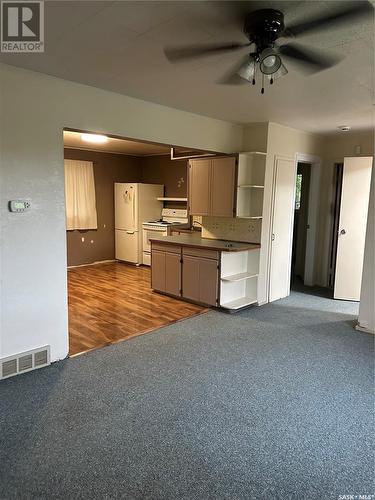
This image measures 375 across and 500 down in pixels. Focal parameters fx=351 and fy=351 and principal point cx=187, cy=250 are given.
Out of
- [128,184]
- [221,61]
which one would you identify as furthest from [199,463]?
[128,184]

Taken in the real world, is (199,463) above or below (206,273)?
below

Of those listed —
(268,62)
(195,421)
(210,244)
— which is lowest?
(195,421)

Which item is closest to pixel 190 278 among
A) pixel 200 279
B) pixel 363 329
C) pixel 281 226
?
pixel 200 279

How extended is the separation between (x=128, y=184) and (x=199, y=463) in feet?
21.0

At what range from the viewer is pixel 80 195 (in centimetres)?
744

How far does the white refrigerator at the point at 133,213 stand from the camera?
7.66 metres

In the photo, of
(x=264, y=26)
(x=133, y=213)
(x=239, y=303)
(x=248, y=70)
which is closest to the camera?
(x=264, y=26)

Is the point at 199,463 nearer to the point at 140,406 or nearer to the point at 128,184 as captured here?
the point at 140,406

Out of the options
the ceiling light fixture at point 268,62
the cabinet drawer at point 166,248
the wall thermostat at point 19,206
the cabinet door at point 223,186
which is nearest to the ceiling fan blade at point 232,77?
the ceiling light fixture at point 268,62

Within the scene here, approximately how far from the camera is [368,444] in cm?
225

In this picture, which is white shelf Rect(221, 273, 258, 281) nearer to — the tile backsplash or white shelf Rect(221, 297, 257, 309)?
white shelf Rect(221, 297, 257, 309)

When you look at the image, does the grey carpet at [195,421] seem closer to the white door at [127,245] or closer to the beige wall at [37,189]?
the beige wall at [37,189]

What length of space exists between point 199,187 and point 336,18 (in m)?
3.52

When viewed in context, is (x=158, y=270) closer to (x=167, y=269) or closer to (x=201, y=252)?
(x=167, y=269)
